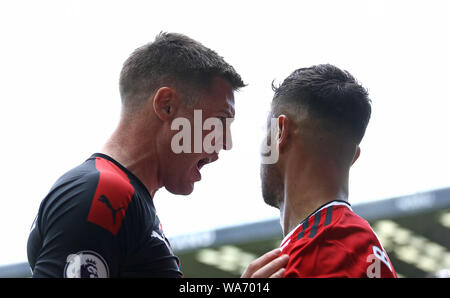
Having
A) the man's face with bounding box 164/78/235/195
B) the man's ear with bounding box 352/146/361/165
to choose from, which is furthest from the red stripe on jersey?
the man's ear with bounding box 352/146/361/165

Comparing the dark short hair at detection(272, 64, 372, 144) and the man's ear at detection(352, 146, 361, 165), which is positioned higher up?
the dark short hair at detection(272, 64, 372, 144)

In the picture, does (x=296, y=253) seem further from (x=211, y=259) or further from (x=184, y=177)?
(x=211, y=259)

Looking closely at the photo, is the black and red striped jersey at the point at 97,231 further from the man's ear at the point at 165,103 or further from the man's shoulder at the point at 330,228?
the man's shoulder at the point at 330,228

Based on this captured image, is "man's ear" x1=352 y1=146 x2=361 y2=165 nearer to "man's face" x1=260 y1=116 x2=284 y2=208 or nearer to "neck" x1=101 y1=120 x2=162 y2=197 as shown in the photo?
"man's face" x1=260 y1=116 x2=284 y2=208

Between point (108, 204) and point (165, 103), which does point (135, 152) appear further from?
point (108, 204)

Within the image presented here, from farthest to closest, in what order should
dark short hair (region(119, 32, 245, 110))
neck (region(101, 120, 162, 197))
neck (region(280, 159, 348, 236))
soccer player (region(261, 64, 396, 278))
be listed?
dark short hair (region(119, 32, 245, 110)) < neck (region(101, 120, 162, 197)) < neck (region(280, 159, 348, 236)) < soccer player (region(261, 64, 396, 278))

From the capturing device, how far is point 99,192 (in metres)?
2.81

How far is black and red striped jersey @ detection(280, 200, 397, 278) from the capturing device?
8.86ft

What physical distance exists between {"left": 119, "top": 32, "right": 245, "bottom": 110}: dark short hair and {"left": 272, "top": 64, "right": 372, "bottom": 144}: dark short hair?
0.41m

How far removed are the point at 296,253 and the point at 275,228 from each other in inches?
440

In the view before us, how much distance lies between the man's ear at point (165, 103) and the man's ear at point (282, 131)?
1.95 feet

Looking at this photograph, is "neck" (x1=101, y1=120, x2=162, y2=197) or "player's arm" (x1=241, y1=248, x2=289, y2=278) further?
"neck" (x1=101, y1=120, x2=162, y2=197)

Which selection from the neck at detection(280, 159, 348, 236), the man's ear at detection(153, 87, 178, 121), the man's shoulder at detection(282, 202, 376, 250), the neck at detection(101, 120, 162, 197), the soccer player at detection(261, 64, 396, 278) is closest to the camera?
the man's shoulder at detection(282, 202, 376, 250)
